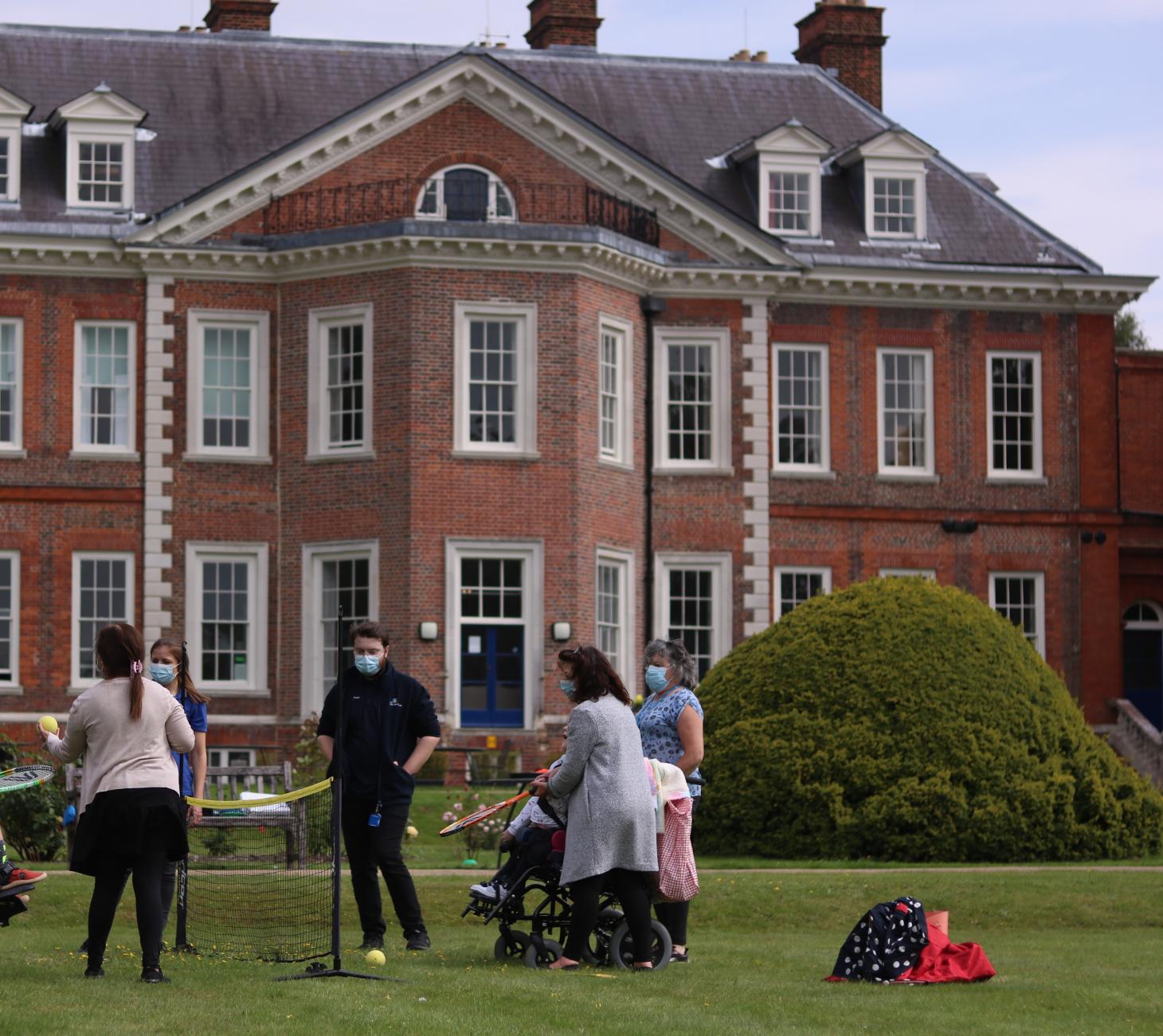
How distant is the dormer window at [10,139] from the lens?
32.9 meters

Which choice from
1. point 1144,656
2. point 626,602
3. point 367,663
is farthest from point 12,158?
point 367,663

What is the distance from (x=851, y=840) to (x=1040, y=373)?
1627cm

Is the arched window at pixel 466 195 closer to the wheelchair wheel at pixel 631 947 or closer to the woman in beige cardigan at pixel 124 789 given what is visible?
the wheelchair wheel at pixel 631 947

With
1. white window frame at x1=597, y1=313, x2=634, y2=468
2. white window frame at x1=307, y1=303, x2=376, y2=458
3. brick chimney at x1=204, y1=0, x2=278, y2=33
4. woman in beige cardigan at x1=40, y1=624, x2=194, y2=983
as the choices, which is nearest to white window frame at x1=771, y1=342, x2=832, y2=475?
white window frame at x1=597, y1=313, x2=634, y2=468

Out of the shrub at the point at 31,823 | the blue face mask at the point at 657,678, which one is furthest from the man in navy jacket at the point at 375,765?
the shrub at the point at 31,823

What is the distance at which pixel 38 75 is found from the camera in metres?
35.0

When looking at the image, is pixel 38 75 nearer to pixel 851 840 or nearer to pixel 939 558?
pixel 939 558

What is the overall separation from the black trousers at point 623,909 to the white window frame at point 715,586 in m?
20.4

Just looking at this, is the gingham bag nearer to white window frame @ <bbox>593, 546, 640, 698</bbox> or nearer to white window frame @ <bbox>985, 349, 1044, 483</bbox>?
white window frame @ <bbox>593, 546, 640, 698</bbox>

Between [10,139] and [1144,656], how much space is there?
20.0 metres

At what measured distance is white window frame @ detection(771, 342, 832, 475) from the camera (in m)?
34.3

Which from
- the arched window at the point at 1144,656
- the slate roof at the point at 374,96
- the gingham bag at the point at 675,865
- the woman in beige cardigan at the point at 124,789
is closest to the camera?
the woman in beige cardigan at the point at 124,789

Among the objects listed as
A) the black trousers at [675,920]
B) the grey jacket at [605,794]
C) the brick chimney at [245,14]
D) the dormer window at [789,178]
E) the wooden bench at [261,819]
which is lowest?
the black trousers at [675,920]

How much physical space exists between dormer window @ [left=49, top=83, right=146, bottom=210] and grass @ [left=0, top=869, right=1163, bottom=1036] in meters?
17.8
